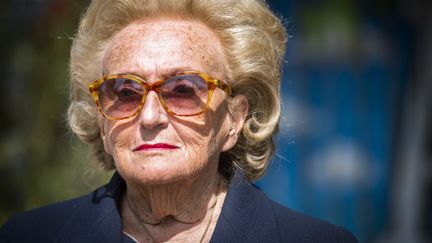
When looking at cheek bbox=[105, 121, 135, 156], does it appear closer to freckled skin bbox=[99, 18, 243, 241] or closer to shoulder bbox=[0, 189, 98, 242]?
freckled skin bbox=[99, 18, 243, 241]

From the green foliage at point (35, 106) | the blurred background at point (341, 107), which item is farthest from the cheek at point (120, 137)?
the blurred background at point (341, 107)

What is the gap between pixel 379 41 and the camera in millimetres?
5395

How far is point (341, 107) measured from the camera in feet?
17.8

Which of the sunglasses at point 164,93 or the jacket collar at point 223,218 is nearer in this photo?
the sunglasses at point 164,93

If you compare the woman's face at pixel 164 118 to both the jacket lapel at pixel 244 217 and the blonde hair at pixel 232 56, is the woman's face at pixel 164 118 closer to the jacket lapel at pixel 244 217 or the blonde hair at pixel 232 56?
the blonde hair at pixel 232 56

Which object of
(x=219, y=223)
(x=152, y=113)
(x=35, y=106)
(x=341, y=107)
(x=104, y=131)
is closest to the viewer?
(x=152, y=113)

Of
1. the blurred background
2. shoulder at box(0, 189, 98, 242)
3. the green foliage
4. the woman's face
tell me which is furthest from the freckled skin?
the blurred background

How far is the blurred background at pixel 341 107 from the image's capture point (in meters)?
5.24

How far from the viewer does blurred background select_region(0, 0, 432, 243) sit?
524 centimetres

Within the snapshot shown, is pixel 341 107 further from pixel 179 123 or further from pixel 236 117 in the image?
pixel 179 123

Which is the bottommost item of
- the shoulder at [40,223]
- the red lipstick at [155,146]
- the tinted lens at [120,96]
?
the shoulder at [40,223]

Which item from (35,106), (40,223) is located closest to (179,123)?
(40,223)

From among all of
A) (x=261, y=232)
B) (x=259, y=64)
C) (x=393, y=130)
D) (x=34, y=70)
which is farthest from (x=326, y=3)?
(x=261, y=232)

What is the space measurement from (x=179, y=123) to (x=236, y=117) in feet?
1.12
